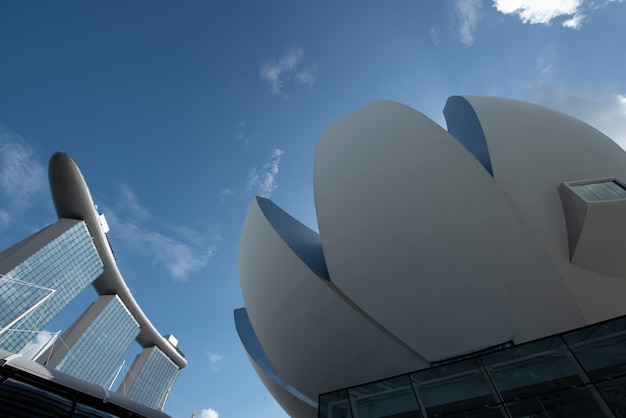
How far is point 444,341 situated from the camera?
863 centimetres

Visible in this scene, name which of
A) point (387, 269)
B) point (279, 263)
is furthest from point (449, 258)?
point (279, 263)

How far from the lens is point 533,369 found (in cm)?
656

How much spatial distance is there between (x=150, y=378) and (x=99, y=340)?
68.2 feet

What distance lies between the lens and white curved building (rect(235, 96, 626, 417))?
8594 millimetres

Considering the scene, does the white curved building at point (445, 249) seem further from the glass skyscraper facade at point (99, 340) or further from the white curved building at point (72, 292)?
the glass skyscraper facade at point (99, 340)

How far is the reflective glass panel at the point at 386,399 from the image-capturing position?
279 inches

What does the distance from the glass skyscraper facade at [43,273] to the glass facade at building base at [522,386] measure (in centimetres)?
4089

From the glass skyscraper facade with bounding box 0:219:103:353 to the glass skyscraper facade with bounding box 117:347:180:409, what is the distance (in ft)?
84.1

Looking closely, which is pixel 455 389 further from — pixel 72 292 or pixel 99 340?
pixel 99 340

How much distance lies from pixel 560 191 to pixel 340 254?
657 centimetres

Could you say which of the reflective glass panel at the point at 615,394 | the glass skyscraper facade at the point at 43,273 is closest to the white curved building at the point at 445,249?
the reflective glass panel at the point at 615,394

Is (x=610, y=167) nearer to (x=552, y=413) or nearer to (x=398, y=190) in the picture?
(x=398, y=190)

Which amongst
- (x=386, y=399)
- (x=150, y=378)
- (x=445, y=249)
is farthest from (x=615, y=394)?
(x=150, y=378)

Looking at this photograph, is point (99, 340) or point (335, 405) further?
point (99, 340)
